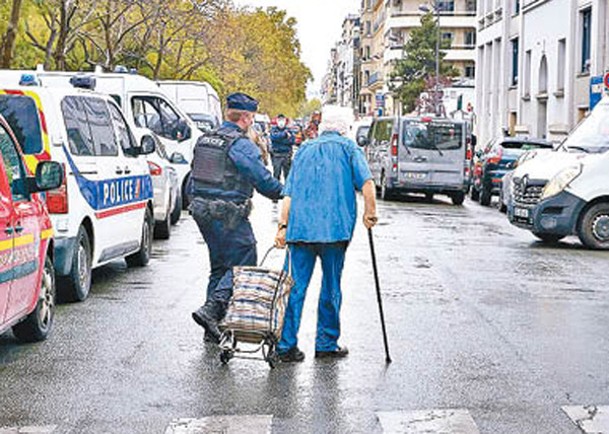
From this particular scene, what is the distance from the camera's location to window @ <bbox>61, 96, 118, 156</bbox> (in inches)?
467

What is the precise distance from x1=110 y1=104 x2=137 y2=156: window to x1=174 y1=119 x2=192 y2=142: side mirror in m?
10.2

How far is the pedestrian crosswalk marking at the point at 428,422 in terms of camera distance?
280 inches

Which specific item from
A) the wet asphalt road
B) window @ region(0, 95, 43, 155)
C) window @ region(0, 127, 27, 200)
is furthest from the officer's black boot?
window @ region(0, 95, 43, 155)

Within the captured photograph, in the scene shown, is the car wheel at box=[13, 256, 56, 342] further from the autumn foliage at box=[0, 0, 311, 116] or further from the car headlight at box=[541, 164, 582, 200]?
the autumn foliage at box=[0, 0, 311, 116]

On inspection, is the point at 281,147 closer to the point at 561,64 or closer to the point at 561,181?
the point at 561,181

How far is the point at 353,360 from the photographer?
9.26 metres

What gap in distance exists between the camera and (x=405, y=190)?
30.2 m

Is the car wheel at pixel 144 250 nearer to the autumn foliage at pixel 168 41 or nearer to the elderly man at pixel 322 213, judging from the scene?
the elderly man at pixel 322 213

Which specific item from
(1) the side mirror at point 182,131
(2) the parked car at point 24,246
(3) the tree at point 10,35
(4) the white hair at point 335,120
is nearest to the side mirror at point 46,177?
(2) the parked car at point 24,246

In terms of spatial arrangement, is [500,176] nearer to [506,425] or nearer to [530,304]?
[530,304]

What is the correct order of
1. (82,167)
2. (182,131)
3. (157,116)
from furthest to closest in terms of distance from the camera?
(182,131), (157,116), (82,167)

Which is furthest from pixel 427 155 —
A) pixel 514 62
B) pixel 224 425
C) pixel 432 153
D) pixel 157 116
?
pixel 514 62

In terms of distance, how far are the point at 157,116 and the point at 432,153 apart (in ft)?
26.1

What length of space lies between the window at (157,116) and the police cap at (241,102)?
13.0m
